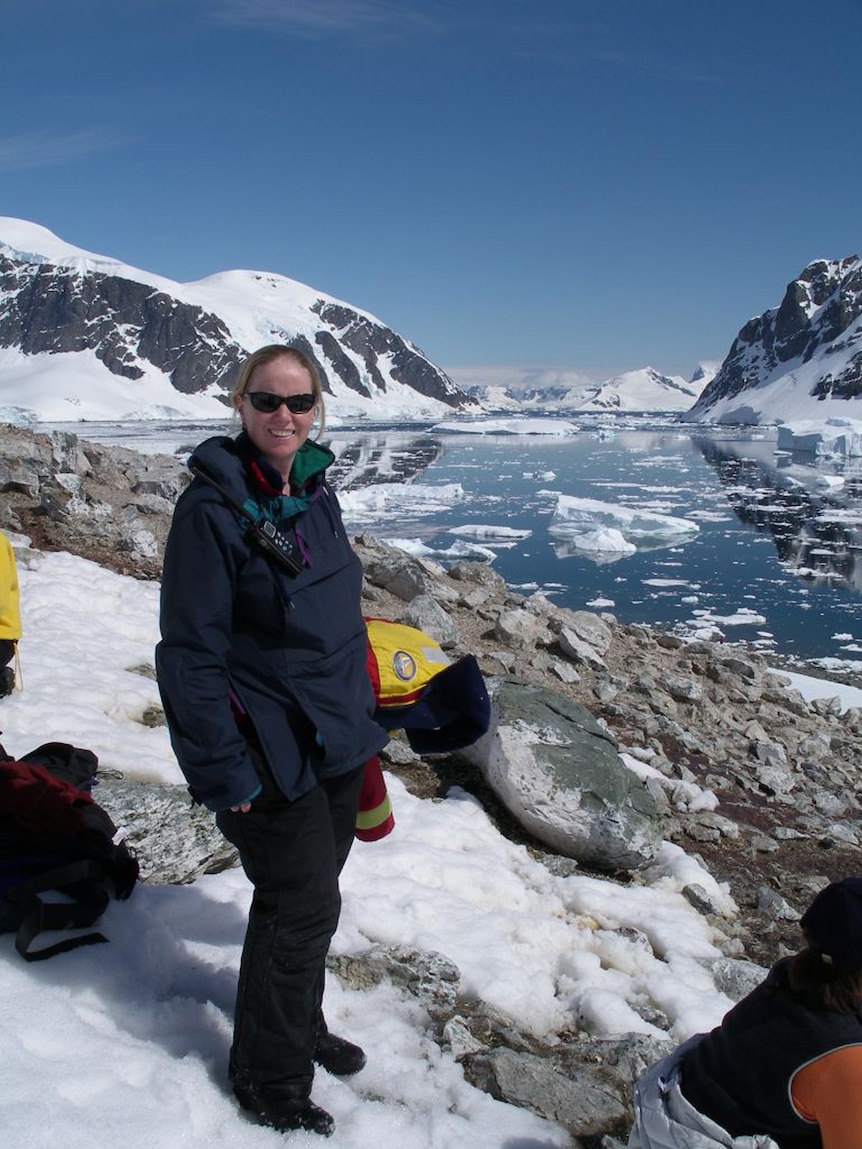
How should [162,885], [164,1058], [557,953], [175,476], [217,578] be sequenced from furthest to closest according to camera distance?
[175,476], [557,953], [162,885], [164,1058], [217,578]

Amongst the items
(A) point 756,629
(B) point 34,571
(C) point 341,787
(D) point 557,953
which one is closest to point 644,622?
(A) point 756,629

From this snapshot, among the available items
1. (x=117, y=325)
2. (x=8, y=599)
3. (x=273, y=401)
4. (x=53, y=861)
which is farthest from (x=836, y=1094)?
(x=117, y=325)

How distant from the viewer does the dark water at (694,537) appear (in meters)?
16.3

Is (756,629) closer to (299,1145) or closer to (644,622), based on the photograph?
(644,622)

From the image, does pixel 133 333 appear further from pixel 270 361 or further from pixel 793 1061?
pixel 793 1061

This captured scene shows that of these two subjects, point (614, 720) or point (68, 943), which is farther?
point (614, 720)

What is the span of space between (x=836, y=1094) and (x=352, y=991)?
5.11ft

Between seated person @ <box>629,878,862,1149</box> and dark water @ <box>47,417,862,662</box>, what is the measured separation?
43.7 feet

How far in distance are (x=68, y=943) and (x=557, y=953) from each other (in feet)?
6.36

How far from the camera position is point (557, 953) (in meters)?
3.36

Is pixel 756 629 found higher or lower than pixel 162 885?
lower

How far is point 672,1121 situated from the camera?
1844 mm

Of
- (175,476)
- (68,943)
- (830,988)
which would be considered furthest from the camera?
(175,476)

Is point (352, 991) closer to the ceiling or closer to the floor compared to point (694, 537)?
closer to the ceiling
